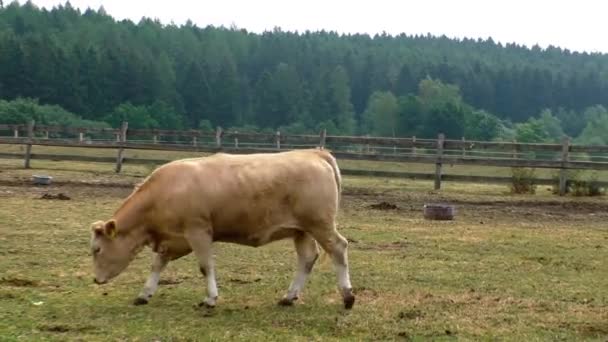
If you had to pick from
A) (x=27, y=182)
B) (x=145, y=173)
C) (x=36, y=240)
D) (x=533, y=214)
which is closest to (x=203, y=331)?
(x=36, y=240)

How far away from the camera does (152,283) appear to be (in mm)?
8297

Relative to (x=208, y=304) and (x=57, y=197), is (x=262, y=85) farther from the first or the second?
(x=208, y=304)

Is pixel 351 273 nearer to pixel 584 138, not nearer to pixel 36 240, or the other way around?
pixel 36 240

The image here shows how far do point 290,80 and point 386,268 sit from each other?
10453 cm

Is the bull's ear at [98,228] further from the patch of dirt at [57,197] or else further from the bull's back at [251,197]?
the patch of dirt at [57,197]

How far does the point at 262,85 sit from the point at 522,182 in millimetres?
90600

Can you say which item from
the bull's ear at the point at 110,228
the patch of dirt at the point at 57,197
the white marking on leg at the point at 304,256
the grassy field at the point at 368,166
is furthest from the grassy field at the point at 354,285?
the grassy field at the point at 368,166

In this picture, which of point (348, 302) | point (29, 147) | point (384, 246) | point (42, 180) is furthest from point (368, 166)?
point (348, 302)

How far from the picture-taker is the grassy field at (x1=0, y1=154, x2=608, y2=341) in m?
7.07

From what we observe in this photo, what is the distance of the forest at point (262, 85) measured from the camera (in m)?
91.9

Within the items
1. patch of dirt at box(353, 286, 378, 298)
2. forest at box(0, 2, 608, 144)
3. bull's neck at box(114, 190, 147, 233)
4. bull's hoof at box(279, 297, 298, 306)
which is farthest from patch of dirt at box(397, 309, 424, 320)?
forest at box(0, 2, 608, 144)

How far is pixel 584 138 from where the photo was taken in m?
97.3

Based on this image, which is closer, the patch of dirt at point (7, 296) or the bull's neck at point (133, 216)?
the patch of dirt at point (7, 296)

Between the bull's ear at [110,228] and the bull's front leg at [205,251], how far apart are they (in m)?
0.73
